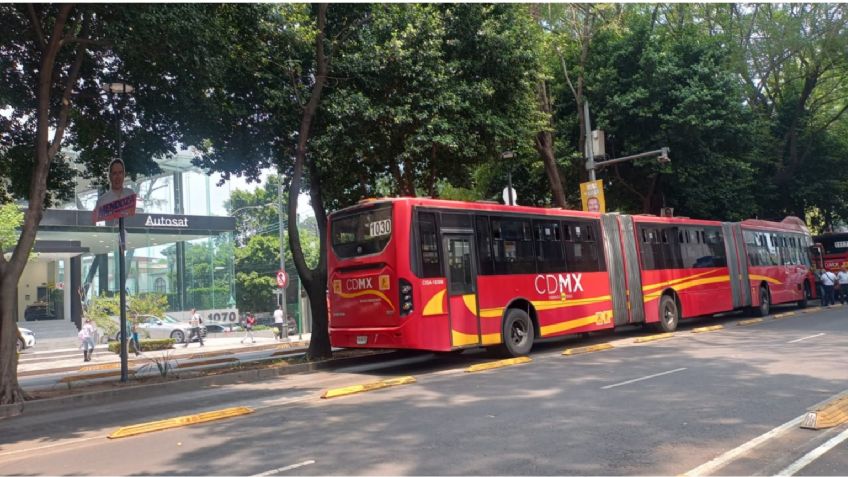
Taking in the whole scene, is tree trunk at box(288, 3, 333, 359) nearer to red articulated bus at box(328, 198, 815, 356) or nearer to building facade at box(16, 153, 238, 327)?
red articulated bus at box(328, 198, 815, 356)

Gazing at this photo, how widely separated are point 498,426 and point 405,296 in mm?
5102

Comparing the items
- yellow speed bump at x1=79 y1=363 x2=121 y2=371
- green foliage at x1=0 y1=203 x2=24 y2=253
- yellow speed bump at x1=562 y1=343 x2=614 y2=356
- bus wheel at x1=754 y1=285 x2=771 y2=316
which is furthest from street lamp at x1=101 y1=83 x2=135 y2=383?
bus wheel at x1=754 y1=285 x2=771 y2=316

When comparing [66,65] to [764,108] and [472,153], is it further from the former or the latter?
[764,108]

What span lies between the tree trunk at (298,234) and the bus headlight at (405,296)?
3905 millimetres

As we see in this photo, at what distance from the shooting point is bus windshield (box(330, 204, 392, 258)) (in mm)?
12195

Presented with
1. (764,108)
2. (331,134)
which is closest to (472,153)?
(331,134)

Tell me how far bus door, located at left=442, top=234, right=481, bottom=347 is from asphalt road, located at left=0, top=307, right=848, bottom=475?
0.75 m

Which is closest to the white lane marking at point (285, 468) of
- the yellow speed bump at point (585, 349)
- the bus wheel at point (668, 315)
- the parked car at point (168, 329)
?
the yellow speed bump at point (585, 349)

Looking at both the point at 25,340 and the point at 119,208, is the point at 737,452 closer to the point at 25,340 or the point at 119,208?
the point at 119,208

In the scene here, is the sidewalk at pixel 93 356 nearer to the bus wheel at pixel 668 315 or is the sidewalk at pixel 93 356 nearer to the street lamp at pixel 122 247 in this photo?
the street lamp at pixel 122 247

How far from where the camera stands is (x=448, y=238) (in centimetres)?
1263

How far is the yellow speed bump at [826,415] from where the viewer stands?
648cm

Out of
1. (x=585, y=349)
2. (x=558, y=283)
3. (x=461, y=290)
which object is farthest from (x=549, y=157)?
(x=461, y=290)

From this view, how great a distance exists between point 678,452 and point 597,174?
2259 centimetres
